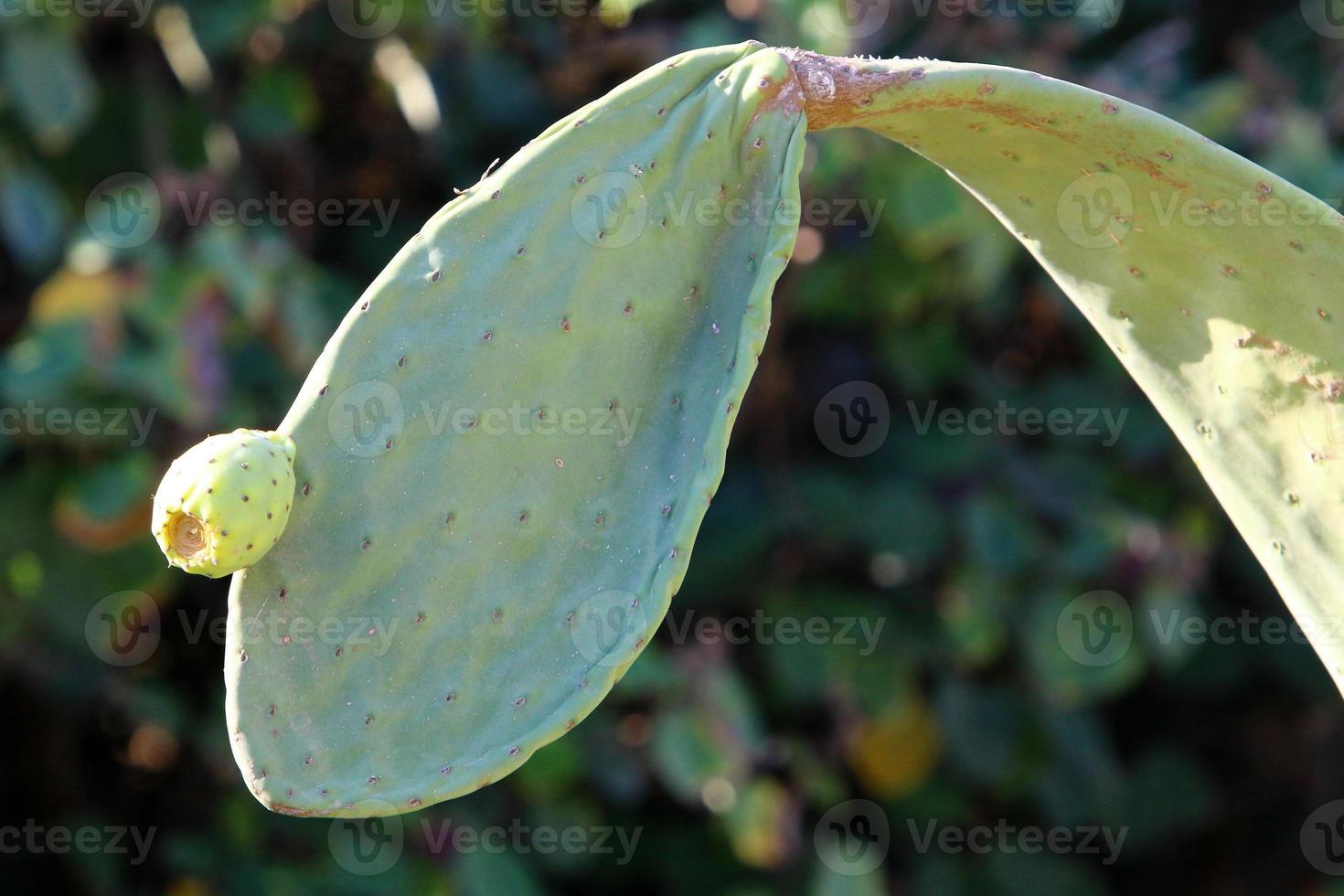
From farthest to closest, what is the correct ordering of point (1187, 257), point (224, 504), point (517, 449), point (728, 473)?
point (728, 473), point (1187, 257), point (517, 449), point (224, 504)

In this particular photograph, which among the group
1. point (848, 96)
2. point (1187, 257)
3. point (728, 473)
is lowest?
point (728, 473)

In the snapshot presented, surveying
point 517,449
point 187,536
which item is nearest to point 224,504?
point 187,536

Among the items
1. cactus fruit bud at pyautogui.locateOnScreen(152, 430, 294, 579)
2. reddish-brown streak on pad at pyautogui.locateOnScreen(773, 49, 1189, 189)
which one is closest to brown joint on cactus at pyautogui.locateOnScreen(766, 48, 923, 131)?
reddish-brown streak on pad at pyautogui.locateOnScreen(773, 49, 1189, 189)

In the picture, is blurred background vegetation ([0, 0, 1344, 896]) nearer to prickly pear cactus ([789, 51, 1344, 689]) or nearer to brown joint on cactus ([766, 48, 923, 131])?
prickly pear cactus ([789, 51, 1344, 689])

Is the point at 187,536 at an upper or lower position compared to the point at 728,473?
upper

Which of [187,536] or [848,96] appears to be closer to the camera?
[187,536]

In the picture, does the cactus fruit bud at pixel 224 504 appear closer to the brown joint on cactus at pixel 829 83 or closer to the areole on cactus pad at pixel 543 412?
the areole on cactus pad at pixel 543 412

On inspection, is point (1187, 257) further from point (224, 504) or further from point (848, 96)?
point (224, 504)
